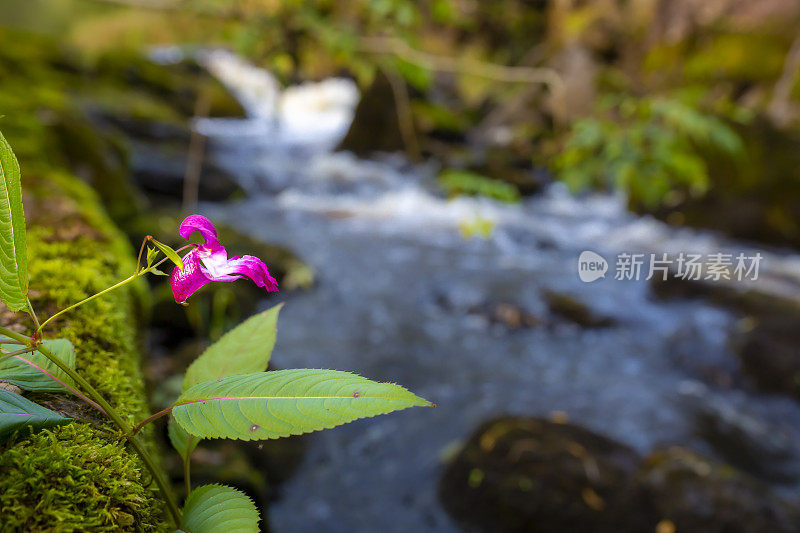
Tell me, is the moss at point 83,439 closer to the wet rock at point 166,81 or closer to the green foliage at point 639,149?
the green foliage at point 639,149

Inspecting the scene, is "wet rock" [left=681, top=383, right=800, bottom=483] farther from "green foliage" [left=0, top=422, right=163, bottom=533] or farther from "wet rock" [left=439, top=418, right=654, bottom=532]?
"green foliage" [left=0, top=422, right=163, bottom=533]

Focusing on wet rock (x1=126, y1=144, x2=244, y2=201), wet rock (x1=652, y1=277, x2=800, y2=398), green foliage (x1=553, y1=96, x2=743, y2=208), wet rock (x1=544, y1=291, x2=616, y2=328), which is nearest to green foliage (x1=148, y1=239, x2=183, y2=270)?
green foliage (x1=553, y1=96, x2=743, y2=208)

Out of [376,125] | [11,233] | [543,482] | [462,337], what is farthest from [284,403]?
[376,125]

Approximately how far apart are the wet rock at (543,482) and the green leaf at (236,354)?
2076 mm

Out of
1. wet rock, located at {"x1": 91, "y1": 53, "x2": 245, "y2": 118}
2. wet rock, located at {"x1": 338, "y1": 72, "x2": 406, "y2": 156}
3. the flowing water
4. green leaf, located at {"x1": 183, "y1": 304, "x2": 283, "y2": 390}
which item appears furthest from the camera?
wet rock, located at {"x1": 91, "y1": 53, "x2": 245, "y2": 118}

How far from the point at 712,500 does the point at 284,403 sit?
266 centimetres

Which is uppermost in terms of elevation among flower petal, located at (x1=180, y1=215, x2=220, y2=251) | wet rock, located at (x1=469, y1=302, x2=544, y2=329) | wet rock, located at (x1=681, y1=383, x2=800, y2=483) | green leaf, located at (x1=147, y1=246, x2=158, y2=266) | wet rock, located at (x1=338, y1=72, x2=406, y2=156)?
flower petal, located at (x1=180, y1=215, x2=220, y2=251)

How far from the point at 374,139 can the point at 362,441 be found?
776cm

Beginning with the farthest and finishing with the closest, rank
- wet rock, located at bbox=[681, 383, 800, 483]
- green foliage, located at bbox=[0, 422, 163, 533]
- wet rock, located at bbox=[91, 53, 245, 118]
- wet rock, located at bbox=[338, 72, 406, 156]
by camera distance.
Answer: wet rock, located at bbox=[91, 53, 245, 118]
wet rock, located at bbox=[338, 72, 406, 156]
wet rock, located at bbox=[681, 383, 800, 483]
green foliage, located at bbox=[0, 422, 163, 533]

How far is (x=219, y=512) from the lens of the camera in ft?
2.13

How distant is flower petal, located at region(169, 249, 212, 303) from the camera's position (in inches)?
25.1

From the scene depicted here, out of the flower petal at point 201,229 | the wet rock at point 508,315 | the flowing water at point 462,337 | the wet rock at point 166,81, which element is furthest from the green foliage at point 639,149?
the wet rock at point 166,81

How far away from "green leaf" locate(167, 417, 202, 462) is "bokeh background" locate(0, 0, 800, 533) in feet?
0.95

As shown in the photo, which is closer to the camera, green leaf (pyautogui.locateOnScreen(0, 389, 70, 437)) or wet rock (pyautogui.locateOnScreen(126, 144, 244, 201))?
green leaf (pyautogui.locateOnScreen(0, 389, 70, 437))
